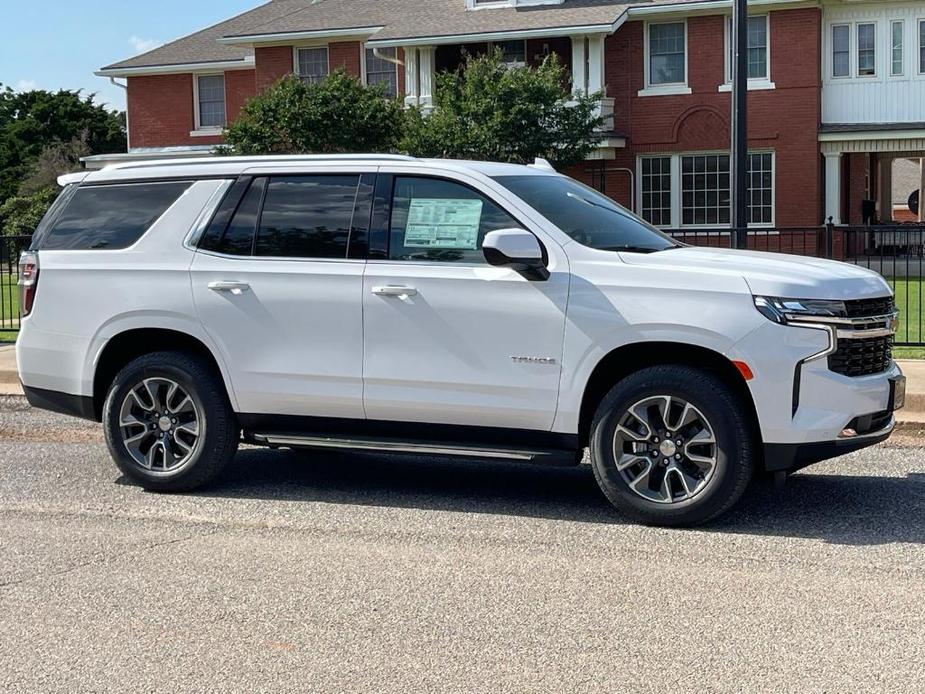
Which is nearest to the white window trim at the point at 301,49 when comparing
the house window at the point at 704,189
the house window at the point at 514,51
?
the house window at the point at 514,51

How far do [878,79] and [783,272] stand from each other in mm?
25861

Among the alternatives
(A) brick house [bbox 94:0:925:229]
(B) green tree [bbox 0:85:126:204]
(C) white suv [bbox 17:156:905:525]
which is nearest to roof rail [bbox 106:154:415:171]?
(C) white suv [bbox 17:156:905:525]

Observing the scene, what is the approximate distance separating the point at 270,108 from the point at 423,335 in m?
23.5

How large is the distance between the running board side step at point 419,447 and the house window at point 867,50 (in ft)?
85.7

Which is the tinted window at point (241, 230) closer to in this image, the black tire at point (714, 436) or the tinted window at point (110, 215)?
the tinted window at point (110, 215)

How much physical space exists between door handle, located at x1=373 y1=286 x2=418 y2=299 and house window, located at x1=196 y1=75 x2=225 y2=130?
3251 cm

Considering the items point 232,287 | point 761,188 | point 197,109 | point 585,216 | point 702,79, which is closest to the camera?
point 585,216

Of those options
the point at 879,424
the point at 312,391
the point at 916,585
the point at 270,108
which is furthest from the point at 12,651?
the point at 270,108

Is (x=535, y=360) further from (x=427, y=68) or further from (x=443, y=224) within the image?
(x=427, y=68)

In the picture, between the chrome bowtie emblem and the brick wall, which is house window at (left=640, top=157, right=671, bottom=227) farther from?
the chrome bowtie emblem

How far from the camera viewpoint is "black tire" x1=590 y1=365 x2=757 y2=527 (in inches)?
253

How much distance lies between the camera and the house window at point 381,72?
34188 millimetres

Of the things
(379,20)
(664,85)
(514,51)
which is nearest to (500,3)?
(514,51)

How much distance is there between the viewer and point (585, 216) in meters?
7.24
